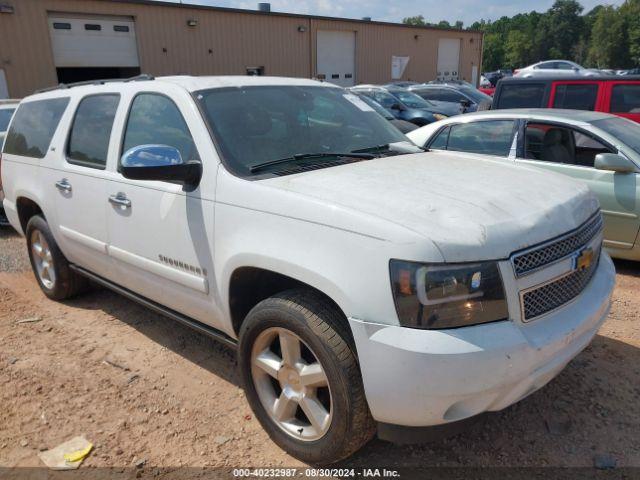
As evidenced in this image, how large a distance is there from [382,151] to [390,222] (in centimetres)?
138

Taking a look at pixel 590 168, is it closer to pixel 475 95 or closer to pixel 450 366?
pixel 450 366

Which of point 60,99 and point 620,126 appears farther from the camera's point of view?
point 620,126

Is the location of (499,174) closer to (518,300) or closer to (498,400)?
(518,300)

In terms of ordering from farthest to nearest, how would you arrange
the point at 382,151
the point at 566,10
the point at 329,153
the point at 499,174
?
the point at 566,10 < the point at 382,151 < the point at 329,153 < the point at 499,174

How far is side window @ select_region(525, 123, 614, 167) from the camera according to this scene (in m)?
5.45

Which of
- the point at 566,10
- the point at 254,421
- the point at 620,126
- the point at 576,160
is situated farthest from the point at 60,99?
the point at 566,10

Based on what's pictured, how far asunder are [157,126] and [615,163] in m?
4.04

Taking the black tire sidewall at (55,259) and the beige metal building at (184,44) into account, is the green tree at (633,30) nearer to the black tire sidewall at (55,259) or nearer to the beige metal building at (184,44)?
the beige metal building at (184,44)

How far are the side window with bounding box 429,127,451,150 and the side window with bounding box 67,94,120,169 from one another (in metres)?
3.68

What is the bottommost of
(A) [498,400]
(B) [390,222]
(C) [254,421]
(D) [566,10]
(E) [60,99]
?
(C) [254,421]

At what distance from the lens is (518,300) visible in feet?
6.91

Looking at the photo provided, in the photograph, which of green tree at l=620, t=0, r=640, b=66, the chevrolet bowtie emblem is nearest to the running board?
the chevrolet bowtie emblem

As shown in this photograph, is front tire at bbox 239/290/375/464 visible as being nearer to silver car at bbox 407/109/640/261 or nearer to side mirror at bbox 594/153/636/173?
silver car at bbox 407/109/640/261

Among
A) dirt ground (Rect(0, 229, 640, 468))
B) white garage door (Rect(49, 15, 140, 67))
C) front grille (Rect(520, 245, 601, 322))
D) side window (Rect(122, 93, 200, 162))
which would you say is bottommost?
dirt ground (Rect(0, 229, 640, 468))
